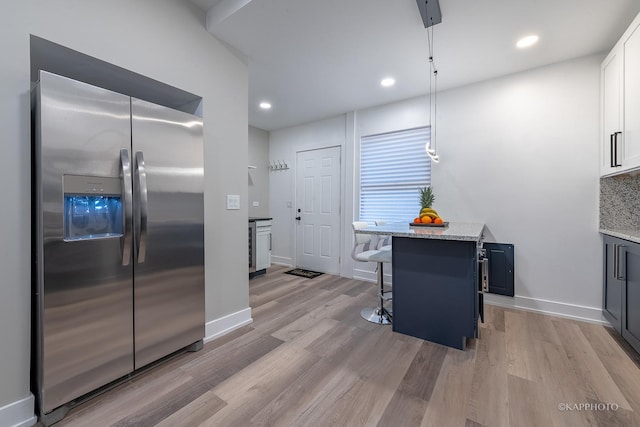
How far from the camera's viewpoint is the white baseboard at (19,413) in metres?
1.32

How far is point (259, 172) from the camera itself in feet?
16.8

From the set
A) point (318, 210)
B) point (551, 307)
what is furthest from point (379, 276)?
point (318, 210)

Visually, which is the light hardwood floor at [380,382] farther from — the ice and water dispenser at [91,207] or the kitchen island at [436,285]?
the ice and water dispenser at [91,207]

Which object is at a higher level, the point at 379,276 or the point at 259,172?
the point at 259,172

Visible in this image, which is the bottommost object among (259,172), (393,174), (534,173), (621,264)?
(621,264)

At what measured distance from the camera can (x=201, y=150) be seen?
204cm

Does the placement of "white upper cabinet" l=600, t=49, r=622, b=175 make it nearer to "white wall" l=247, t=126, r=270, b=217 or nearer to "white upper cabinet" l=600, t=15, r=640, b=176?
"white upper cabinet" l=600, t=15, r=640, b=176

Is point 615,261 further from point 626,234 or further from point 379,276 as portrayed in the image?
point 379,276

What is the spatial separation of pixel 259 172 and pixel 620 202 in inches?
191

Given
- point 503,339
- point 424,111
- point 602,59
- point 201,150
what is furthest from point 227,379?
point 602,59

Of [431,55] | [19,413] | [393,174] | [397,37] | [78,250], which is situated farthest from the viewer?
[393,174]

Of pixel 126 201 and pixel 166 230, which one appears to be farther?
pixel 166 230

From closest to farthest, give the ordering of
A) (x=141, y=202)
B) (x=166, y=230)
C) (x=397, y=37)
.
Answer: (x=141, y=202), (x=166, y=230), (x=397, y=37)

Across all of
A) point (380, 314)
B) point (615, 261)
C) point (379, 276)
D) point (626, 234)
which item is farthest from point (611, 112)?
point (380, 314)
